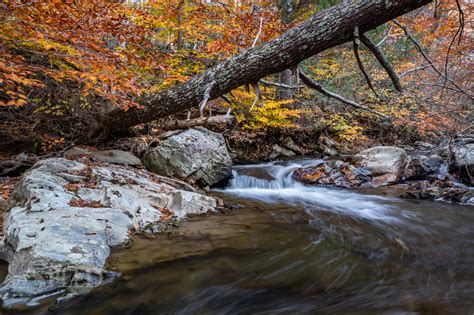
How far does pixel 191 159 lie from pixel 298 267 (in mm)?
4007

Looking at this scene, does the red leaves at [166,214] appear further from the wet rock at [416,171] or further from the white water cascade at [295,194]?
the wet rock at [416,171]

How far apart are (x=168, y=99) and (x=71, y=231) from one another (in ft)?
9.33

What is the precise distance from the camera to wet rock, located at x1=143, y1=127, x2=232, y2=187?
6.36 meters

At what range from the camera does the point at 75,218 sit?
3125 millimetres

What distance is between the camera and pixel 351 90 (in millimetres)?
13062

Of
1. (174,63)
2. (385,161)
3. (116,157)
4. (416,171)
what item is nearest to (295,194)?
(385,161)

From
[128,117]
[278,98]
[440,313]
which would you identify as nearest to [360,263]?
[440,313]

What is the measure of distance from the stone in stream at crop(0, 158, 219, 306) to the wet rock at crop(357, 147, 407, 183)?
5.35 m

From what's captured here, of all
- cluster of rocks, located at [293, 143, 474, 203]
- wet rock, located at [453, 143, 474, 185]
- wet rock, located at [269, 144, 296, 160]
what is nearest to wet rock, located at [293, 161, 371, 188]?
cluster of rocks, located at [293, 143, 474, 203]

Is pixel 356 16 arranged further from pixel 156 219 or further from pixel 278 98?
pixel 278 98

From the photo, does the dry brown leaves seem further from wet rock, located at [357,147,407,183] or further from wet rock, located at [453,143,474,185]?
wet rock, located at [453,143,474,185]

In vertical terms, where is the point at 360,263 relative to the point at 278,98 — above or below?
below

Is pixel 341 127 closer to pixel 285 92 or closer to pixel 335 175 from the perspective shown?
pixel 285 92

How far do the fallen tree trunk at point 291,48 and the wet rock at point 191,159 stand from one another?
1504 millimetres
